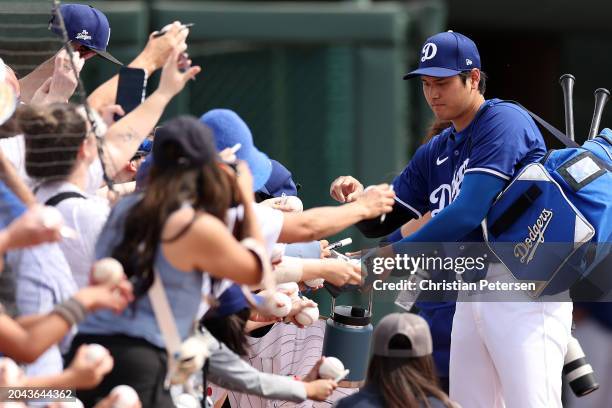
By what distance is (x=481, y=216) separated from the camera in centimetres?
501

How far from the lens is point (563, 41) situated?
10500 mm

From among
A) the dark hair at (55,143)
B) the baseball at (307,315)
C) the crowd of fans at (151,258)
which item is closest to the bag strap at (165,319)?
the crowd of fans at (151,258)

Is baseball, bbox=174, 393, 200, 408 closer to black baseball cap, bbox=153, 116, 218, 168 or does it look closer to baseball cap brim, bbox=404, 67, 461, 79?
black baseball cap, bbox=153, 116, 218, 168

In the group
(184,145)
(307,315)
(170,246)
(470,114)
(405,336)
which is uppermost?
(184,145)

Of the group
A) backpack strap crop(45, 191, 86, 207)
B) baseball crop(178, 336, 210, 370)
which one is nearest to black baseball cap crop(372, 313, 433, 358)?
baseball crop(178, 336, 210, 370)

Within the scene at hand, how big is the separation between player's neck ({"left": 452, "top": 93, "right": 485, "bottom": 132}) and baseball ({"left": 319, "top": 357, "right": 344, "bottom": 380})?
156cm

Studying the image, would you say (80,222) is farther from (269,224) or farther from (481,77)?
(481,77)

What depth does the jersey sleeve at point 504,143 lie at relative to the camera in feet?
16.4

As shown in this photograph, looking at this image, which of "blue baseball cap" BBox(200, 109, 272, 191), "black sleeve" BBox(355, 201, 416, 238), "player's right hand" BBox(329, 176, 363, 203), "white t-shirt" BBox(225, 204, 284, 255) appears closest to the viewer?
"white t-shirt" BBox(225, 204, 284, 255)

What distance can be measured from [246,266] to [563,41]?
7491mm

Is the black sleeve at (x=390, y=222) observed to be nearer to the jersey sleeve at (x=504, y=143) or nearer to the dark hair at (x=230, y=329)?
the jersey sleeve at (x=504, y=143)

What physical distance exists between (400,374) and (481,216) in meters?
1.29

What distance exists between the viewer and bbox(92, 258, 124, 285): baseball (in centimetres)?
335

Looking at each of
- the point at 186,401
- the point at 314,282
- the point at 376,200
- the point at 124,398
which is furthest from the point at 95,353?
the point at 314,282
